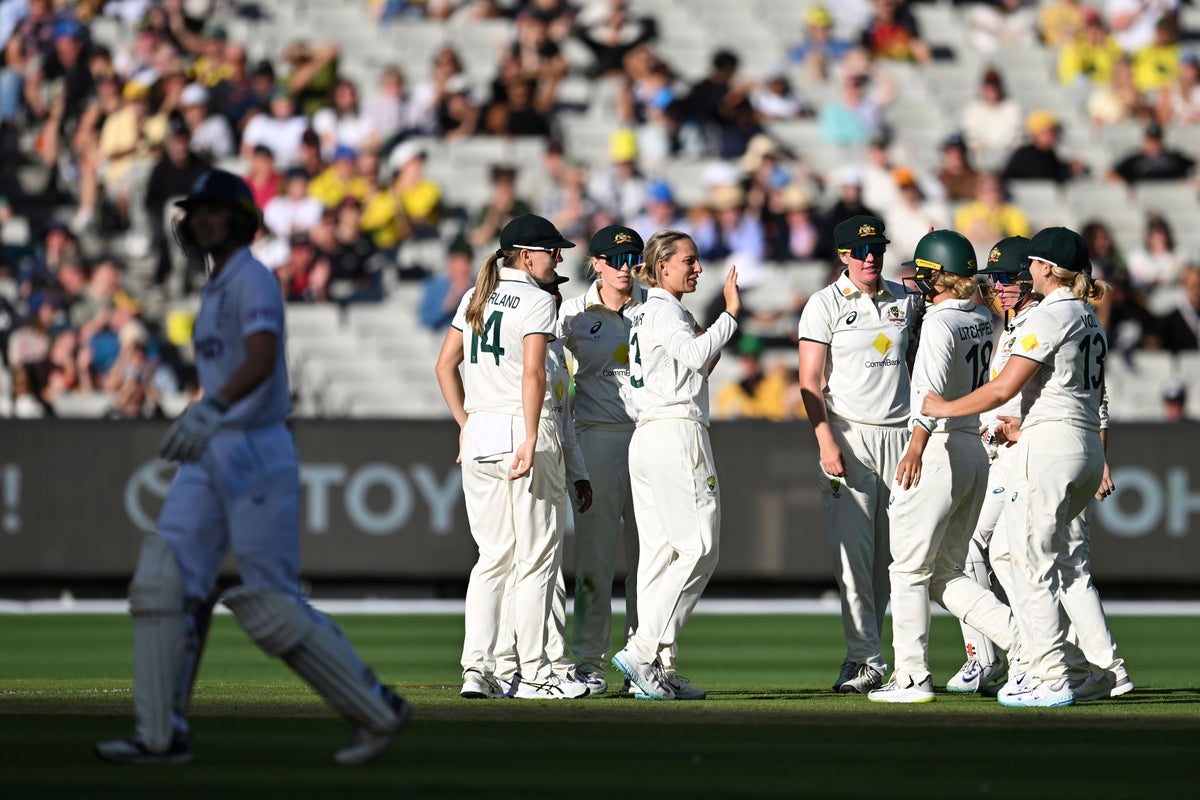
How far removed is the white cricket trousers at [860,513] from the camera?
1053cm

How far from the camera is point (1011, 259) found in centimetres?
1024

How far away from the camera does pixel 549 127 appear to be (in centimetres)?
2339

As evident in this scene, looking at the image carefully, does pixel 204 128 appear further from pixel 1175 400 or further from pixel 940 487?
pixel 940 487

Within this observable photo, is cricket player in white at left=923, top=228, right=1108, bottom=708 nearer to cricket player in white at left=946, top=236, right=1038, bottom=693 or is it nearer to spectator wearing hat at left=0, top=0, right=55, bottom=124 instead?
cricket player in white at left=946, top=236, right=1038, bottom=693

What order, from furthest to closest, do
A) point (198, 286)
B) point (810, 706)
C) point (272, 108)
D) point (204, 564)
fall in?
1. point (272, 108)
2. point (198, 286)
3. point (810, 706)
4. point (204, 564)

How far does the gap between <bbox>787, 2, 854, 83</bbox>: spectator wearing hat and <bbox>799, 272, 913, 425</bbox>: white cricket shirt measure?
46.7ft

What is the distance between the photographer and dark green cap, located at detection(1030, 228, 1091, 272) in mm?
9391

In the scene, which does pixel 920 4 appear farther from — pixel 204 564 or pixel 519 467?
pixel 204 564

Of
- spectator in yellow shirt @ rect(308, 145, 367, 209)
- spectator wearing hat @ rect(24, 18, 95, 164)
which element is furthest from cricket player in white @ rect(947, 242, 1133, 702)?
spectator wearing hat @ rect(24, 18, 95, 164)

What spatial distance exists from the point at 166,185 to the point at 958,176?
8881mm

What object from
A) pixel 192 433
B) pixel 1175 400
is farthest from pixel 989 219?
pixel 192 433

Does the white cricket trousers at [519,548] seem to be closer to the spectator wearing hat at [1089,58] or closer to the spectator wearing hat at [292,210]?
the spectator wearing hat at [292,210]

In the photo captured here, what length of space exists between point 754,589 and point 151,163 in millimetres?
9225

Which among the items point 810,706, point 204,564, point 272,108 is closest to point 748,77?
point 272,108
